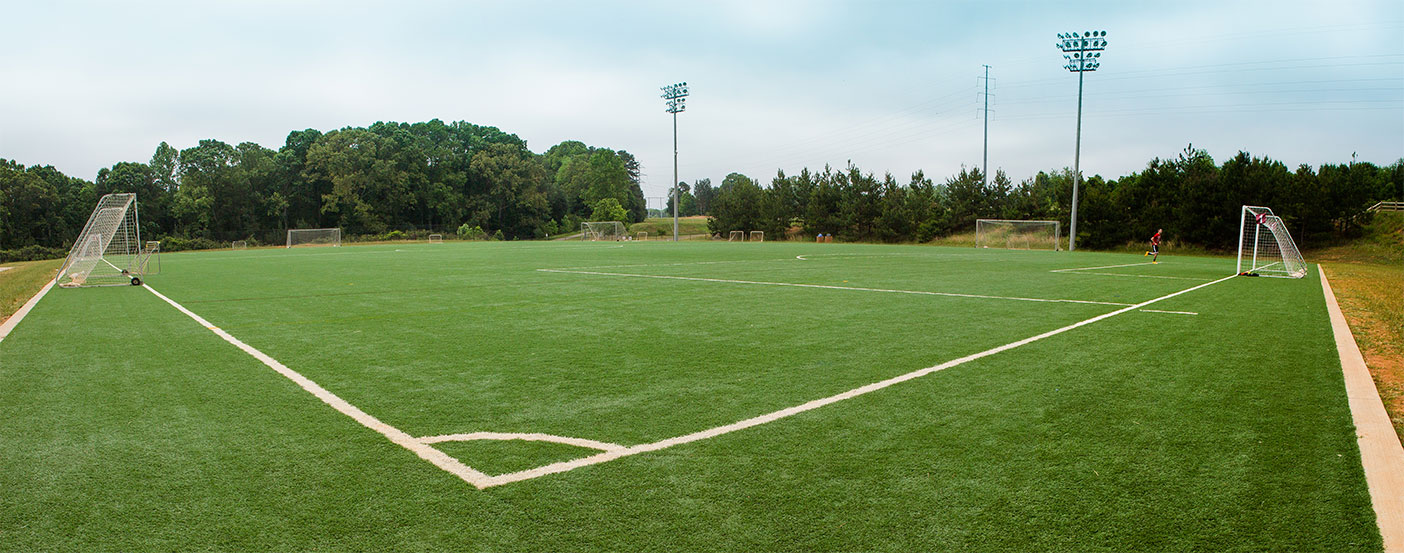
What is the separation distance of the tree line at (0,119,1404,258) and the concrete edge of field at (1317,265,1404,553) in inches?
1408

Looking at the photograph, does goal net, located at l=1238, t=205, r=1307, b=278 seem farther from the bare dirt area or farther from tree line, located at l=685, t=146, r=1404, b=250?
tree line, located at l=685, t=146, r=1404, b=250

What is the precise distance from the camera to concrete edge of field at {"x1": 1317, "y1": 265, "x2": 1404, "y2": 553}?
9.11ft

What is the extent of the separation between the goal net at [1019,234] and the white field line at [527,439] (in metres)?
42.1

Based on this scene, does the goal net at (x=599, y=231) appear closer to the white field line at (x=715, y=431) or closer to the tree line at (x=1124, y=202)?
the tree line at (x=1124, y=202)

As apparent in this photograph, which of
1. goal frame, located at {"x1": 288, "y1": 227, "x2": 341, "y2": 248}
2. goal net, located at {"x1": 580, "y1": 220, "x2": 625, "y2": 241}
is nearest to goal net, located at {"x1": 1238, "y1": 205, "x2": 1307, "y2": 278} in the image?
goal net, located at {"x1": 580, "y1": 220, "x2": 625, "y2": 241}

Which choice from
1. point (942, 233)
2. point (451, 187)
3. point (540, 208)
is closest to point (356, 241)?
point (451, 187)

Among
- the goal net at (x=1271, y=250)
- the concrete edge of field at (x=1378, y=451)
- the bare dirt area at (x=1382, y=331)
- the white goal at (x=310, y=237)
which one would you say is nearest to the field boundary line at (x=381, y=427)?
the concrete edge of field at (x=1378, y=451)

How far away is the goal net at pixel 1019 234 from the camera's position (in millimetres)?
43031

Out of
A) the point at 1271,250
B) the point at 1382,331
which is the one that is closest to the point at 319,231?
the point at 1271,250

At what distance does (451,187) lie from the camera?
75.4 m

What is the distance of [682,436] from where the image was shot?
384cm

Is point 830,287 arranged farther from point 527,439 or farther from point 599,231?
point 599,231

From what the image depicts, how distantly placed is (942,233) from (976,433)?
52103 mm

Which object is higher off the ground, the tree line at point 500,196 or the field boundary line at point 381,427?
the tree line at point 500,196
